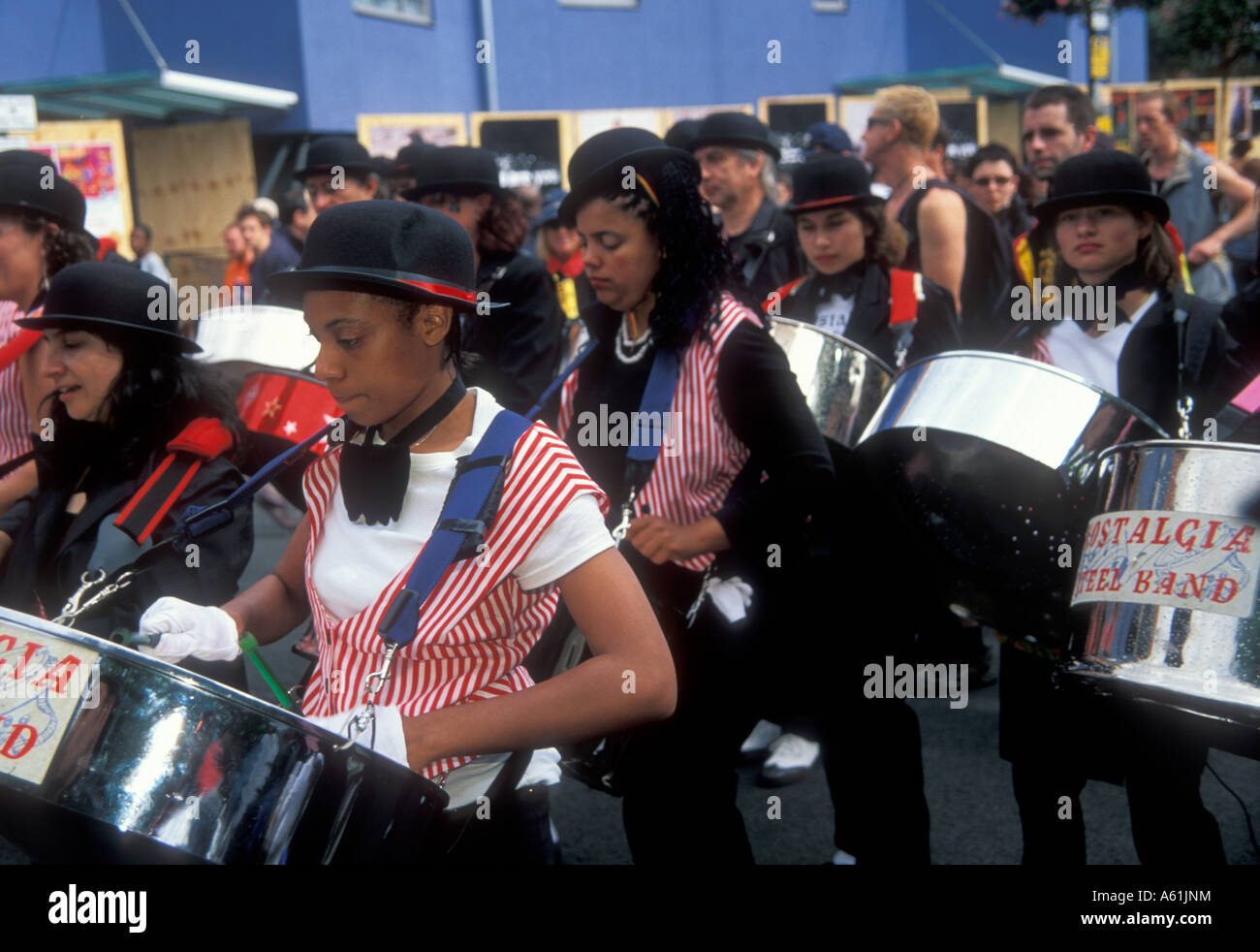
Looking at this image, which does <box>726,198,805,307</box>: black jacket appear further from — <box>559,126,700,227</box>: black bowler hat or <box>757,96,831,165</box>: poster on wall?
<box>757,96,831,165</box>: poster on wall

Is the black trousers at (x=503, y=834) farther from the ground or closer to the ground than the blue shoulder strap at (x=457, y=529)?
closer to the ground

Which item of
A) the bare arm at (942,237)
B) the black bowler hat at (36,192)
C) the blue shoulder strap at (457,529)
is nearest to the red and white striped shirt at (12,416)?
the black bowler hat at (36,192)

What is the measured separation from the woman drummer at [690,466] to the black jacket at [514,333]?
1207mm

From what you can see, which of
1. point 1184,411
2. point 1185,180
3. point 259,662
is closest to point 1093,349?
point 1184,411

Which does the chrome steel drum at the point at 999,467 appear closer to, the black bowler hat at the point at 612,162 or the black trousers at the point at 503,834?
the black bowler hat at the point at 612,162

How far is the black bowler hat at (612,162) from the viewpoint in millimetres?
2363

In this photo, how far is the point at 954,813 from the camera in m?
3.47

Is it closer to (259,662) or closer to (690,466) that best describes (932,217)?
(690,466)

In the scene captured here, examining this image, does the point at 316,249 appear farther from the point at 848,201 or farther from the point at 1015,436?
the point at 848,201

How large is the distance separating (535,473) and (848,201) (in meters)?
2.29

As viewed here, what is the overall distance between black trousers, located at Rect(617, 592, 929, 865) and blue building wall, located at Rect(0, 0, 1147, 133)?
12.4 m

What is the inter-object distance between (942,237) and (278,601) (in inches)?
119
